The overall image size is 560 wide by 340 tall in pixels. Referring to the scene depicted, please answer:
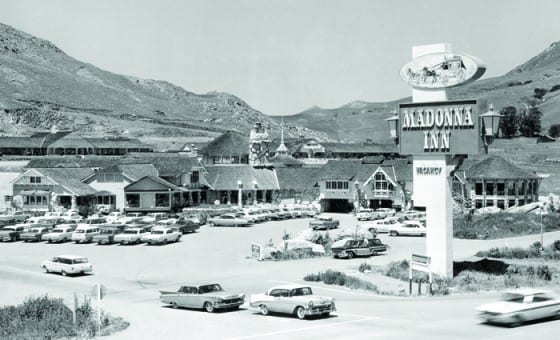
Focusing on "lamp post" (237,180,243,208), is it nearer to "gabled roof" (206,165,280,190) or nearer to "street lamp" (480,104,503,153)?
"gabled roof" (206,165,280,190)

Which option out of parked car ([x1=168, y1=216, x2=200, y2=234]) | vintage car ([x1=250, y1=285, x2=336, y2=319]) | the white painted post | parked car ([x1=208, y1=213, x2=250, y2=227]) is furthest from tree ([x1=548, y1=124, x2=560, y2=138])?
vintage car ([x1=250, y1=285, x2=336, y2=319])

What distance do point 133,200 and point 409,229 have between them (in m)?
30.9

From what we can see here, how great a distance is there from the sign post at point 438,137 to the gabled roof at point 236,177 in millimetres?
50180

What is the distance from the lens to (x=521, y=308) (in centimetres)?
2780

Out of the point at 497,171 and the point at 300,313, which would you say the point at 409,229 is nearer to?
the point at 497,171

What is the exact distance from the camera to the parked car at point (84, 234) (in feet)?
194

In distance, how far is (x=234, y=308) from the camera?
106 feet

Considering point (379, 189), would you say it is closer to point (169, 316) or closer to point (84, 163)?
point (84, 163)

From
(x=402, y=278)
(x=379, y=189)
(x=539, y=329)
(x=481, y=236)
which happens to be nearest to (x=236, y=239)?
(x=481, y=236)

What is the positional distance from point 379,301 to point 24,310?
45.3 feet

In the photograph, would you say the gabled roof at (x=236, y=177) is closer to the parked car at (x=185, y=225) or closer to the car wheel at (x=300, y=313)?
the parked car at (x=185, y=225)

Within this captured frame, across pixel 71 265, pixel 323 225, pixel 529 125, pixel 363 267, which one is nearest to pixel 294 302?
pixel 363 267

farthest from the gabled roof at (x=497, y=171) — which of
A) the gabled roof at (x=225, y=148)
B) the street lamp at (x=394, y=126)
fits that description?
the street lamp at (x=394, y=126)

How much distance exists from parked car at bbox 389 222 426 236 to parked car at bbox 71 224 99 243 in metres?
21.6
